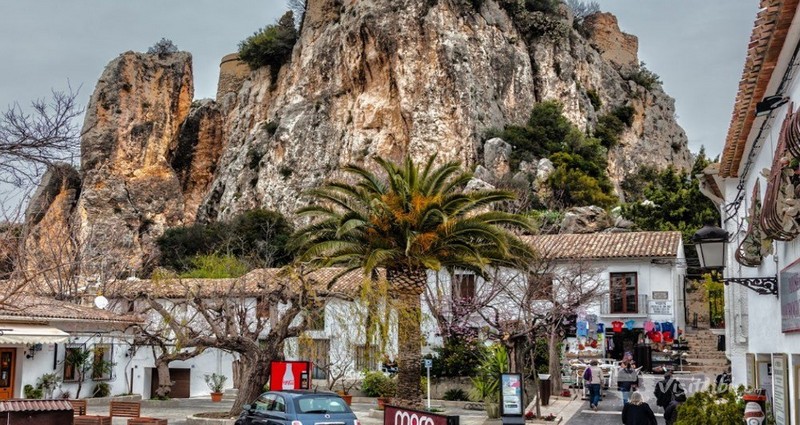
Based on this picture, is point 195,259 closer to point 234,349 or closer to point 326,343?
point 326,343

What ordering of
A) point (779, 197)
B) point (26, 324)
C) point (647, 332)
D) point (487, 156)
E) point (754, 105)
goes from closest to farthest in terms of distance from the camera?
point (779, 197), point (754, 105), point (26, 324), point (647, 332), point (487, 156)

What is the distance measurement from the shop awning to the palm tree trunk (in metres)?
9.20

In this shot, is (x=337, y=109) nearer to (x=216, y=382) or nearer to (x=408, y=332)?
(x=216, y=382)

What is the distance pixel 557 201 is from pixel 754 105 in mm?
48625

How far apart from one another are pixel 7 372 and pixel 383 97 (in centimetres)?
4717

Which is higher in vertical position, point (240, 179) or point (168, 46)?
point (168, 46)

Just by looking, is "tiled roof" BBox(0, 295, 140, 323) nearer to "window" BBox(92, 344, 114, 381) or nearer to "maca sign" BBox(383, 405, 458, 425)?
"window" BBox(92, 344, 114, 381)

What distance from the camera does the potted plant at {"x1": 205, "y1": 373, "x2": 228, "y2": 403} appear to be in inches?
1336

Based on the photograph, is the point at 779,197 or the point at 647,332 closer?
the point at 779,197

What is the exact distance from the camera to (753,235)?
1180cm

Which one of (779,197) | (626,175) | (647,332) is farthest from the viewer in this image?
(626,175)

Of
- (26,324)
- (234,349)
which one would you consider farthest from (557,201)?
(26,324)

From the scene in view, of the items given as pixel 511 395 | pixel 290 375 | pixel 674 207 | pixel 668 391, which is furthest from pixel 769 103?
pixel 674 207

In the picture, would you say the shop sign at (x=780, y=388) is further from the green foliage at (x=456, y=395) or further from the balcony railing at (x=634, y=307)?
the balcony railing at (x=634, y=307)
